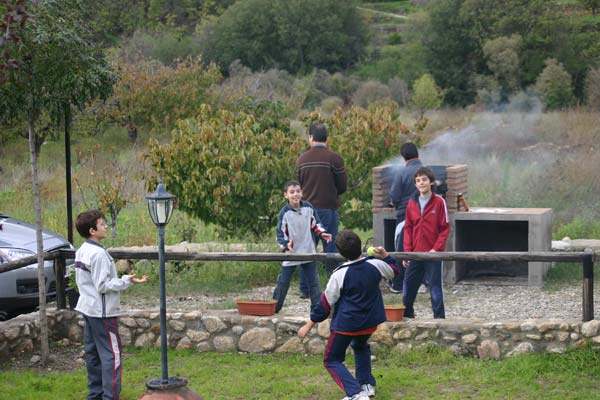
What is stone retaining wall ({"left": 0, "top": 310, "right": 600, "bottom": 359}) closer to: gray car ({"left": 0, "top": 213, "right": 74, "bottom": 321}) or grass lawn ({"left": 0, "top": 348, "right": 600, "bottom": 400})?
grass lawn ({"left": 0, "top": 348, "right": 600, "bottom": 400})

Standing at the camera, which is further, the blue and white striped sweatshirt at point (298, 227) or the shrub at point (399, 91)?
the shrub at point (399, 91)

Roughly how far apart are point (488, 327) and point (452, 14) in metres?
33.8

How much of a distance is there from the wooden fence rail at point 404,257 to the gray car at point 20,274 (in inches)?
32.6

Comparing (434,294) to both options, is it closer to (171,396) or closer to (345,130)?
(171,396)

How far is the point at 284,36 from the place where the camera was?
44.8 m

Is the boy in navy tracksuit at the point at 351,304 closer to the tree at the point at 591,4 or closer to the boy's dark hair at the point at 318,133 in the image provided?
the boy's dark hair at the point at 318,133

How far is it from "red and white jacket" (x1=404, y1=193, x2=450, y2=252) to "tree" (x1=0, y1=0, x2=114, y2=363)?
3.17 m

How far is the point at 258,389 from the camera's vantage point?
7871 millimetres

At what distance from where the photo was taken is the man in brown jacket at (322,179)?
1109 centimetres

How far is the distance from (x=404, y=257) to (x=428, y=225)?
0.58 m

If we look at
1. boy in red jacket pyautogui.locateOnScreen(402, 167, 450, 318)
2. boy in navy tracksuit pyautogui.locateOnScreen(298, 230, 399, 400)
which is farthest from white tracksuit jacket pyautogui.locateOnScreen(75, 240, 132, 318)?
boy in red jacket pyautogui.locateOnScreen(402, 167, 450, 318)

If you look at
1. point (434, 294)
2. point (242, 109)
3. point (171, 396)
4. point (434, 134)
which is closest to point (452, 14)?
point (434, 134)

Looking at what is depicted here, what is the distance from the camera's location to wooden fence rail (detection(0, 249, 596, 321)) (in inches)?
332

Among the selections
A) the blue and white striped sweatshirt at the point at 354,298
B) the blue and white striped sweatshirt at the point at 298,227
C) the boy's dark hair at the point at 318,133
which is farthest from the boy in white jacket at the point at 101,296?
the boy's dark hair at the point at 318,133
